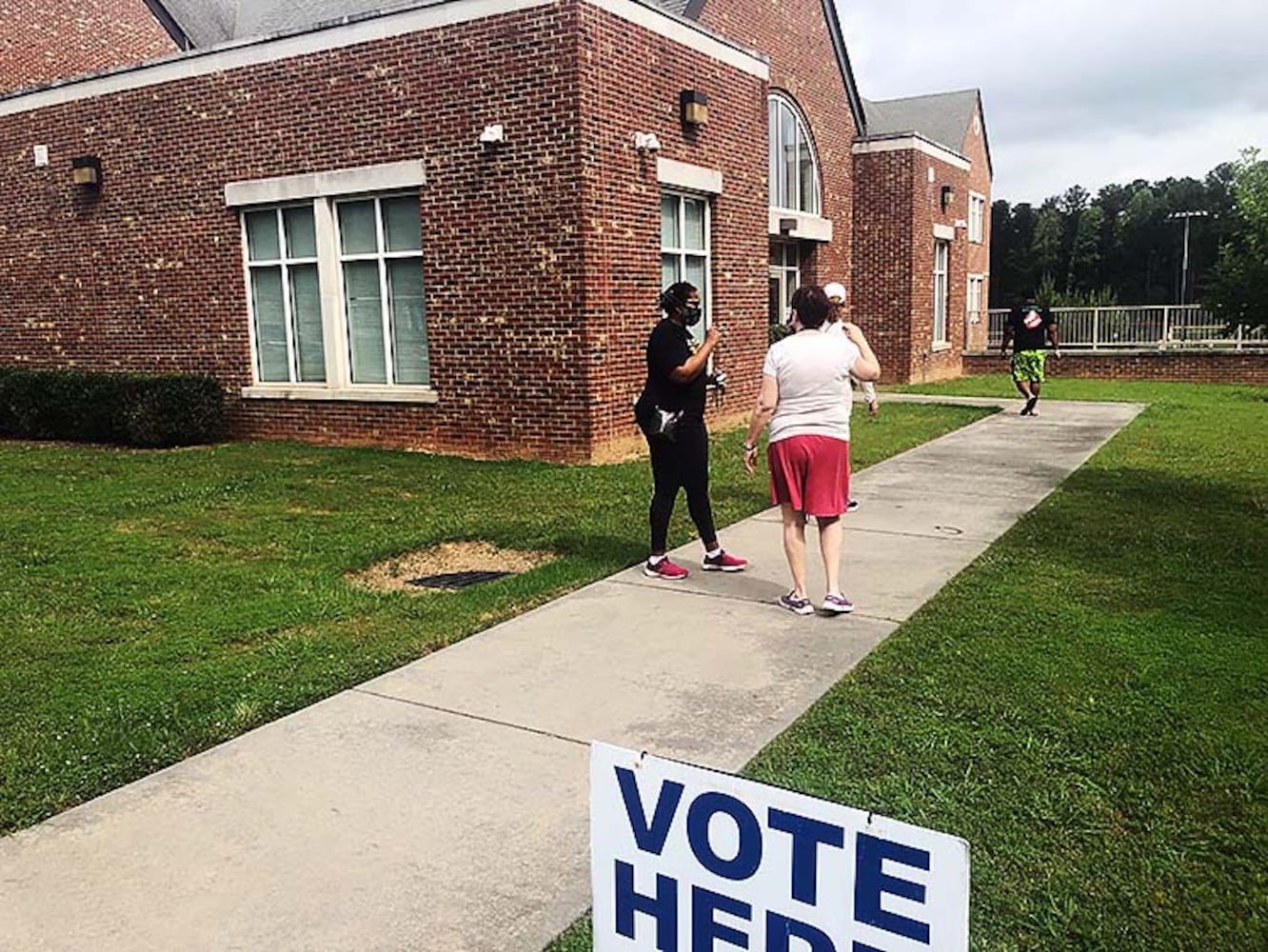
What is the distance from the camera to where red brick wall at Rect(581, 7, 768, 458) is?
10383 mm

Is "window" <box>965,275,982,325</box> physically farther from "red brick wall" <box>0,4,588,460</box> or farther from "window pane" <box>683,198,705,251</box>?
"red brick wall" <box>0,4,588,460</box>

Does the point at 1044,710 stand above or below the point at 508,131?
below

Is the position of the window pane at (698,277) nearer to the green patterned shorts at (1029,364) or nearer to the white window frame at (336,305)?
the white window frame at (336,305)

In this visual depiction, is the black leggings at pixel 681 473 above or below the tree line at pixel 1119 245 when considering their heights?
below

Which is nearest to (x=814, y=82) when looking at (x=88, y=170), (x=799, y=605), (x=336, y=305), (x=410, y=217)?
(x=410, y=217)

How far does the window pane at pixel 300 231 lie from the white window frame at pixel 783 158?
341 inches

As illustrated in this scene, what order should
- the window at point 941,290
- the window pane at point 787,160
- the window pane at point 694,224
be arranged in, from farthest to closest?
the window at point 941,290, the window pane at point 787,160, the window pane at point 694,224

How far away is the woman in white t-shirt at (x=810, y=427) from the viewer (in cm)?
538

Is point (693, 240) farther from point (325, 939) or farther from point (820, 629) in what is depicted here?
point (325, 939)

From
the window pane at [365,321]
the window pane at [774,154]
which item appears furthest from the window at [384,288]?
the window pane at [774,154]

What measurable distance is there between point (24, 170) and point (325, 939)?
15139 millimetres

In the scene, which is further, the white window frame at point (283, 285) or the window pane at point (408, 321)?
the white window frame at point (283, 285)

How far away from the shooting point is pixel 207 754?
3.86 metres

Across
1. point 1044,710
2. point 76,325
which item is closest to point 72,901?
point 1044,710
